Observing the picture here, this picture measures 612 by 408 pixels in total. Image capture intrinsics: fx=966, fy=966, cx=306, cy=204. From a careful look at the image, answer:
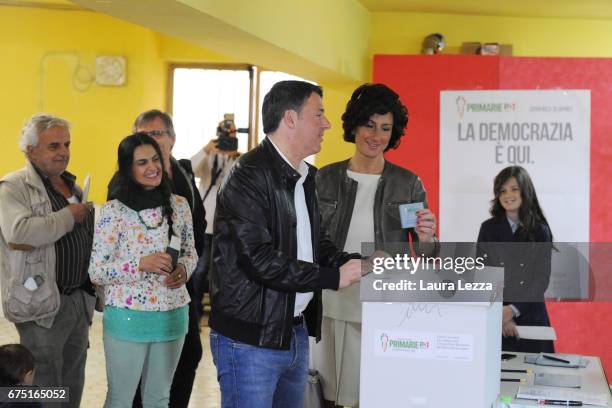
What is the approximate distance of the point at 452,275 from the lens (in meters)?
2.96

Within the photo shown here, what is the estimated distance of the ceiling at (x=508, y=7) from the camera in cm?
733

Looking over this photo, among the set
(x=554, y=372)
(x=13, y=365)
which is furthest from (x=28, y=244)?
(x=554, y=372)

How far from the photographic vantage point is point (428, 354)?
2.89 m

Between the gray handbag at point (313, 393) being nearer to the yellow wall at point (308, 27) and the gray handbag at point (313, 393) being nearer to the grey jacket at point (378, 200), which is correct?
the grey jacket at point (378, 200)

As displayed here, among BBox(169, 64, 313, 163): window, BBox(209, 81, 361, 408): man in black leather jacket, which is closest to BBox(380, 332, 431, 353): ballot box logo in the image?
BBox(209, 81, 361, 408): man in black leather jacket

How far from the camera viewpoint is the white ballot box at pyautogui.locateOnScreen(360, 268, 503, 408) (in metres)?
2.85

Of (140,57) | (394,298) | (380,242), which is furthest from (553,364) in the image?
(140,57)

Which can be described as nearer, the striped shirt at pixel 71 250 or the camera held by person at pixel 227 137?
the striped shirt at pixel 71 250

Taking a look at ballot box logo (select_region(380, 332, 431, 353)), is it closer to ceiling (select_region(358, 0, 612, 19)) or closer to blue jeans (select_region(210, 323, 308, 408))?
blue jeans (select_region(210, 323, 308, 408))

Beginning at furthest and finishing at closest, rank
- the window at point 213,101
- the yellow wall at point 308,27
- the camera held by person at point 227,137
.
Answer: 1. the window at point 213,101
2. the camera held by person at point 227,137
3. the yellow wall at point 308,27

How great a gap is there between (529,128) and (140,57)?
3600mm

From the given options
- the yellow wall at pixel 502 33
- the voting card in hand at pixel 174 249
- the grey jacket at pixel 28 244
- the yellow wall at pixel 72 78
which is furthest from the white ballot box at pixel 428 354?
the yellow wall at pixel 72 78

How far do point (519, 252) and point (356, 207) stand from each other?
1442 mm

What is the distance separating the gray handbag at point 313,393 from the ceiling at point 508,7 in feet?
13.8
